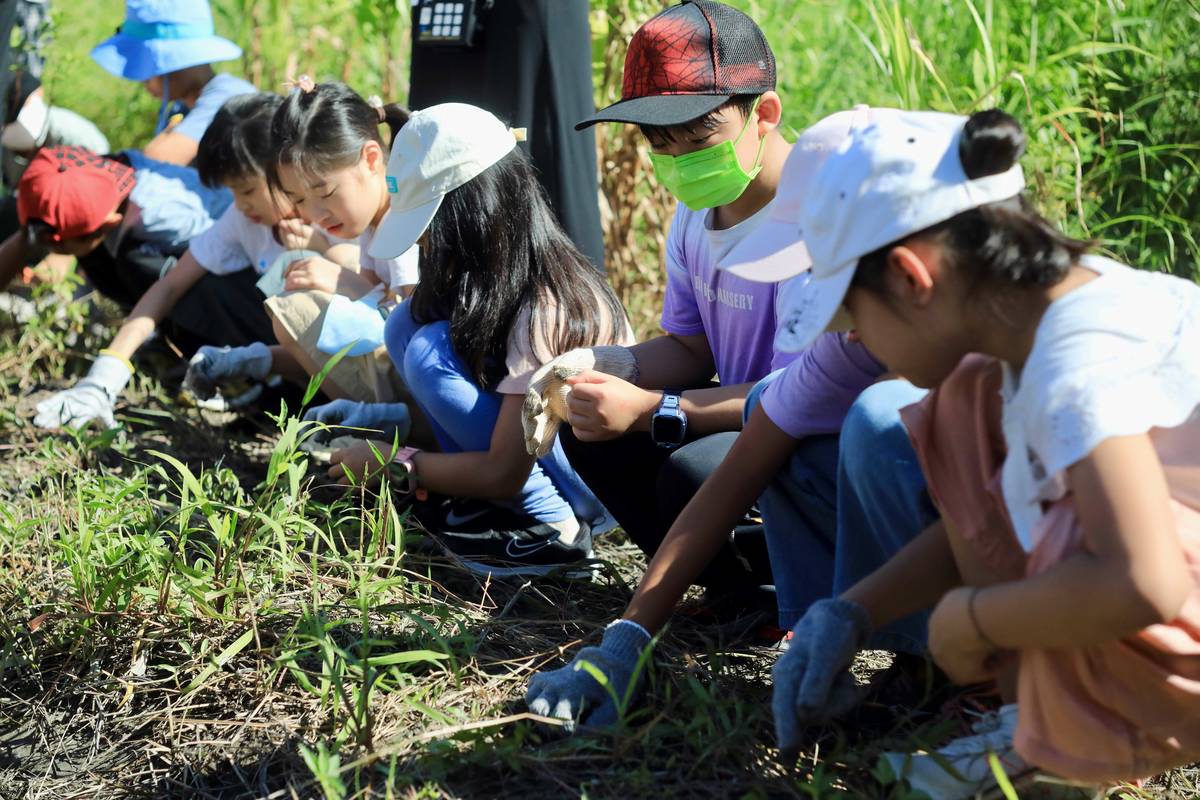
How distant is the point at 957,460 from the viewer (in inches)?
58.8

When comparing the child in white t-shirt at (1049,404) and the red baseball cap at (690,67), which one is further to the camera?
the red baseball cap at (690,67)

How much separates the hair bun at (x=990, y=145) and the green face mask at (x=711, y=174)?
2.60ft

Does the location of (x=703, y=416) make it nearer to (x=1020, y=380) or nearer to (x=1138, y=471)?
(x=1020, y=380)

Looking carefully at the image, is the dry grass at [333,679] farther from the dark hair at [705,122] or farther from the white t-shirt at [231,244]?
the white t-shirt at [231,244]

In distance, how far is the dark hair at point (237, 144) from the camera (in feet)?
10.3

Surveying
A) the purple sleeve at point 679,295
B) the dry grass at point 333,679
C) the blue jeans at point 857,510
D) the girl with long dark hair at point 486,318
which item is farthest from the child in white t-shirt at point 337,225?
the blue jeans at point 857,510

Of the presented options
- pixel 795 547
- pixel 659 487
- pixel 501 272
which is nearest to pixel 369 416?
pixel 501 272

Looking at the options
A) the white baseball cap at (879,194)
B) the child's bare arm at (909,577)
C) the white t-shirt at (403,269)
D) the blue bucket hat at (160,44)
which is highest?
the white baseball cap at (879,194)

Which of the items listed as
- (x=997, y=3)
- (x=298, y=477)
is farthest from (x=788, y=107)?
(x=298, y=477)

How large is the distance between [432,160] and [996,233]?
50.2 inches

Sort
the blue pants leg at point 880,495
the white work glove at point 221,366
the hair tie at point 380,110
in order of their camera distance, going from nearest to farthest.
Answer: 1. the blue pants leg at point 880,495
2. the hair tie at point 380,110
3. the white work glove at point 221,366

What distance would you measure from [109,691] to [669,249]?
1229 mm

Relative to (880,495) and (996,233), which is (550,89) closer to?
(880,495)

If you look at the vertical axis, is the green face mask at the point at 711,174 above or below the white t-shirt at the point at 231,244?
above
